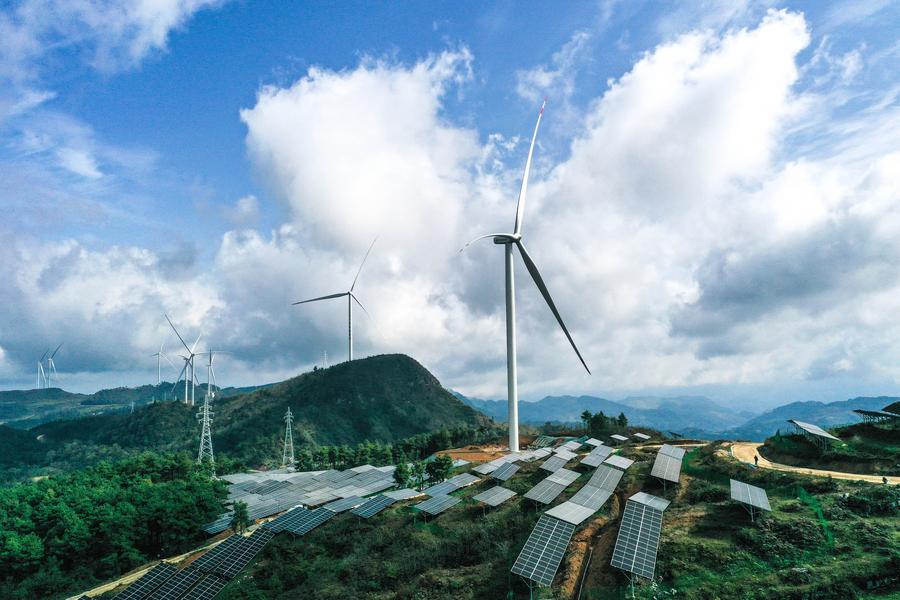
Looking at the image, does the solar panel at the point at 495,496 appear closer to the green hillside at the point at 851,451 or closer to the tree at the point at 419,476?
the tree at the point at 419,476

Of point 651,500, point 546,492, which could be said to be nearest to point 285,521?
point 546,492

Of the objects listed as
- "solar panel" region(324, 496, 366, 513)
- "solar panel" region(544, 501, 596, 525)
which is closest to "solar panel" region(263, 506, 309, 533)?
"solar panel" region(324, 496, 366, 513)

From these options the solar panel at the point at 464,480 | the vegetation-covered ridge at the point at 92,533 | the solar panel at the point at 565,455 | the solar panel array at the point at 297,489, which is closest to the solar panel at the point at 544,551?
the solar panel at the point at 464,480

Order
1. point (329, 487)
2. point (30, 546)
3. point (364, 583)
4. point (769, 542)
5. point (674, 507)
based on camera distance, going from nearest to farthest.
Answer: point (769, 542) < point (364, 583) < point (674, 507) < point (30, 546) < point (329, 487)

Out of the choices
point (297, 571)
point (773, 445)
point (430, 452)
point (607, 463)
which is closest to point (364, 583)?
point (297, 571)

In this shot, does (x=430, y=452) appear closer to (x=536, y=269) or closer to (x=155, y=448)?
(x=536, y=269)
